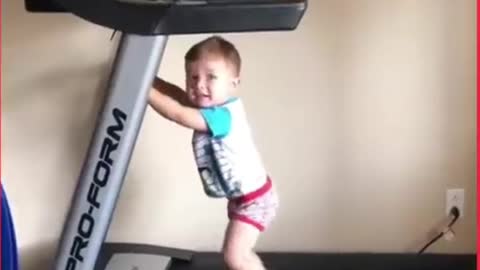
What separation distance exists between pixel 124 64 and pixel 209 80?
176 millimetres

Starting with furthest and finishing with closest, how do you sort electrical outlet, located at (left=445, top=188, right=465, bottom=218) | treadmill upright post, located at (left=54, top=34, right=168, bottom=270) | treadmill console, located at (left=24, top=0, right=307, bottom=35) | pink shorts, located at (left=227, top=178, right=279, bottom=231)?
electrical outlet, located at (left=445, top=188, right=465, bottom=218) → pink shorts, located at (left=227, top=178, right=279, bottom=231) → treadmill upright post, located at (left=54, top=34, right=168, bottom=270) → treadmill console, located at (left=24, top=0, right=307, bottom=35)

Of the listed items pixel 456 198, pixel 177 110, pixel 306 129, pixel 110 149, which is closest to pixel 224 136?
pixel 177 110

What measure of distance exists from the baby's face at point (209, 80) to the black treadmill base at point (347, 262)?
0.63 metres

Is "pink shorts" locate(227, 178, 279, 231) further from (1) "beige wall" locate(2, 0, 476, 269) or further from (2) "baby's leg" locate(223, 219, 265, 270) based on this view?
(1) "beige wall" locate(2, 0, 476, 269)

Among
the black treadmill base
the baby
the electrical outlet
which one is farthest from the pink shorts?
the electrical outlet

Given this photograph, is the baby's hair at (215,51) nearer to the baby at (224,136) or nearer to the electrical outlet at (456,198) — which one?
the baby at (224,136)

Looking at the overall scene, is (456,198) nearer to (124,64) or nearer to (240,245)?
(240,245)

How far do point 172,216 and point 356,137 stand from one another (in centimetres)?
51

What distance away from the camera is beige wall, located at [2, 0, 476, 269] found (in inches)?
101

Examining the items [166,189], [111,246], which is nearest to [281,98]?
[166,189]

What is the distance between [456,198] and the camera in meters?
2.71

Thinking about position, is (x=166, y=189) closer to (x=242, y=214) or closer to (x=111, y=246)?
(x=111, y=246)

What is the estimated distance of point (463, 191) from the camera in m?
2.71

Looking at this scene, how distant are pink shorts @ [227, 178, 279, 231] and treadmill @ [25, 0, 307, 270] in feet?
0.84
